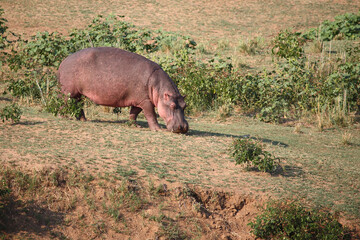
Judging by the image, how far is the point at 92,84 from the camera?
24.0ft

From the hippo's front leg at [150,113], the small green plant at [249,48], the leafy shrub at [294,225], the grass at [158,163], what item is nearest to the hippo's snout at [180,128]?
the grass at [158,163]

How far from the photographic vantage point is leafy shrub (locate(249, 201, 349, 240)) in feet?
15.4

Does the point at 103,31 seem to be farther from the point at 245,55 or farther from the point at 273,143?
the point at 273,143

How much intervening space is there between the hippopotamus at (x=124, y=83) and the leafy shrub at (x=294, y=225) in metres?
2.71

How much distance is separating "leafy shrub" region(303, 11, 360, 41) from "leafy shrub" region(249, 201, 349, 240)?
34.0 feet

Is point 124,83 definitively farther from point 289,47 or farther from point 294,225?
point 289,47

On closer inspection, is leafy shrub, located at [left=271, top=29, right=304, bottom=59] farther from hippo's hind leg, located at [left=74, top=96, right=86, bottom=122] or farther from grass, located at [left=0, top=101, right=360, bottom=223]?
hippo's hind leg, located at [left=74, top=96, right=86, bottom=122]

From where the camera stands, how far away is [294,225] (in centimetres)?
475

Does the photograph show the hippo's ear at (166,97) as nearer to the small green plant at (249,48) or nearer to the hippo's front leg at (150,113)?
the hippo's front leg at (150,113)

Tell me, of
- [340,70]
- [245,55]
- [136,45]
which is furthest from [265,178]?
[245,55]

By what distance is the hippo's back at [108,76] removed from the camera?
7.29 metres

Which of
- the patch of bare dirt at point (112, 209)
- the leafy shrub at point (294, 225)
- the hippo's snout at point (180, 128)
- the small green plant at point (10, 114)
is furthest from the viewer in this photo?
the hippo's snout at point (180, 128)

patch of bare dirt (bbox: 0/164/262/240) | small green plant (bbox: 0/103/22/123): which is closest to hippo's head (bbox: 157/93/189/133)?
patch of bare dirt (bbox: 0/164/262/240)

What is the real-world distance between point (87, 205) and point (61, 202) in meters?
0.28
